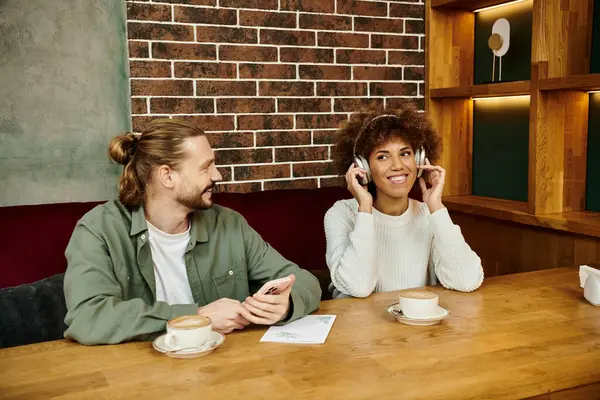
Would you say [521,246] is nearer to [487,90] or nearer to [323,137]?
[487,90]

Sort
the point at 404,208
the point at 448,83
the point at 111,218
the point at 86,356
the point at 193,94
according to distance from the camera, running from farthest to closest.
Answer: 1. the point at 448,83
2. the point at 193,94
3. the point at 404,208
4. the point at 111,218
5. the point at 86,356

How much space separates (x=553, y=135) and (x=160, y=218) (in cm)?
176

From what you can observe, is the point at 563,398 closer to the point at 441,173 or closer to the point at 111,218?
the point at 441,173

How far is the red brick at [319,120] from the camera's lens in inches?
117

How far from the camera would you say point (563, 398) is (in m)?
1.21

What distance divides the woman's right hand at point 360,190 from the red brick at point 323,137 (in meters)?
0.92

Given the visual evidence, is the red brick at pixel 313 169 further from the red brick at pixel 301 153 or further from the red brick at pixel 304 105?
the red brick at pixel 304 105

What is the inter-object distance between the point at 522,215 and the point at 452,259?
100 cm

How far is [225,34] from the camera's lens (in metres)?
2.77

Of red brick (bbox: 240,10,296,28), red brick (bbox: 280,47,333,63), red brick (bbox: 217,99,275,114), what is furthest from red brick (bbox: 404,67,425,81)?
red brick (bbox: 217,99,275,114)

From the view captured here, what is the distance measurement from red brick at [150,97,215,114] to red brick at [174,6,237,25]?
1.13 ft

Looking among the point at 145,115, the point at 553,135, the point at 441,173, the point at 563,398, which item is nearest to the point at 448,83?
the point at 553,135

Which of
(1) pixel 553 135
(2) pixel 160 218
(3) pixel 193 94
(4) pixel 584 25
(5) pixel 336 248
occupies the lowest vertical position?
(5) pixel 336 248

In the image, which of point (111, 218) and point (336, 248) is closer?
point (111, 218)
